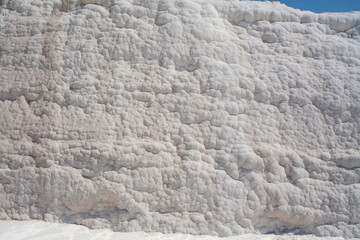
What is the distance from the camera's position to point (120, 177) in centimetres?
248

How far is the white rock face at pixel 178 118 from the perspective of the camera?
248 centimetres

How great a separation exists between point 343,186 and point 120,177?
5.39 ft

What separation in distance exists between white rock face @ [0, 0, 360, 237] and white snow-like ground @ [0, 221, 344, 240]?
67mm

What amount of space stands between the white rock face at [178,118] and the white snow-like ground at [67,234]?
67 mm

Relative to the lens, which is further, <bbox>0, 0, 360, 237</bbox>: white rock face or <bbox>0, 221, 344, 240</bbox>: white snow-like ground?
<bbox>0, 0, 360, 237</bbox>: white rock face

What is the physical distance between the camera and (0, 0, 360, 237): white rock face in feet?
8.14

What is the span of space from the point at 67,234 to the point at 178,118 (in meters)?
1.10

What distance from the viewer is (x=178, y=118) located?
8.73 feet

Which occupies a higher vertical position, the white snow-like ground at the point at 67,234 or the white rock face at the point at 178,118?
the white rock face at the point at 178,118

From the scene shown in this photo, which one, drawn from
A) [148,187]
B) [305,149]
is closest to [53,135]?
[148,187]

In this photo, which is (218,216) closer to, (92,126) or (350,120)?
(92,126)

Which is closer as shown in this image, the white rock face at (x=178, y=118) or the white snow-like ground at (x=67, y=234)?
the white snow-like ground at (x=67, y=234)

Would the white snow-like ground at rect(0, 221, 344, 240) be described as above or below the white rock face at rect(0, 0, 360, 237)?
below

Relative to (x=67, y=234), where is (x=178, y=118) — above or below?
above
